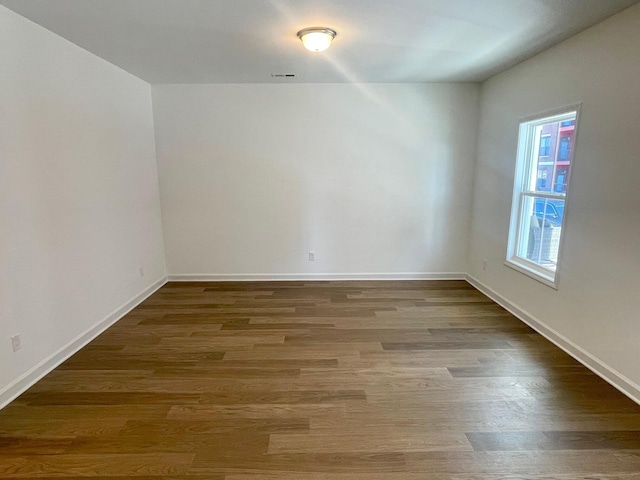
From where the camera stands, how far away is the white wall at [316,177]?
4.27 meters

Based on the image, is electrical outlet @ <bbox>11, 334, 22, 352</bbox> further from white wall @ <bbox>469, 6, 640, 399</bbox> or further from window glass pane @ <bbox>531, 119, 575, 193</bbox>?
window glass pane @ <bbox>531, 119, 575, 193</bbox>

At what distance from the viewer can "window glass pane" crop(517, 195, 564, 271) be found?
122 inches

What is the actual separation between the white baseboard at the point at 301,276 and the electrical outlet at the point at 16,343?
7.79 ft

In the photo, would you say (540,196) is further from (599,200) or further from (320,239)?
(320,239)

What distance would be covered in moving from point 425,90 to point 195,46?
8.91ft

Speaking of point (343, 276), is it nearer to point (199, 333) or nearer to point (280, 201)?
point (280, 201)

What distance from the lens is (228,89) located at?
13.8ft

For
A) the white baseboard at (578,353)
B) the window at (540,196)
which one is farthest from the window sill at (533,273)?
the white baseboard at (578,353)

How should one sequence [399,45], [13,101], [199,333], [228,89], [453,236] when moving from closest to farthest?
[13,101], [399,45], [199,333], [228,89], [453,236]

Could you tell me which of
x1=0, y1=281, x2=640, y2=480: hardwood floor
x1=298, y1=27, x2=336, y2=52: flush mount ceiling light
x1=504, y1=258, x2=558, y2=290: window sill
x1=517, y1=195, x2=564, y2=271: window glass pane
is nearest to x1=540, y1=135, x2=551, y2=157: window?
x1=517, y1=195, x2=564, y2=271: window glass pane

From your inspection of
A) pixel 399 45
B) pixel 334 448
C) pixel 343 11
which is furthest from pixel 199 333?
pixel 399 45

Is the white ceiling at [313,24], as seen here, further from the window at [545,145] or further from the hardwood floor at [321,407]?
the hardwood floor at [321,407]

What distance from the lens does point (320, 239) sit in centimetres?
458

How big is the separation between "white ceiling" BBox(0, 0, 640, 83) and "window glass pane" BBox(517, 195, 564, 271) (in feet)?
4.49
